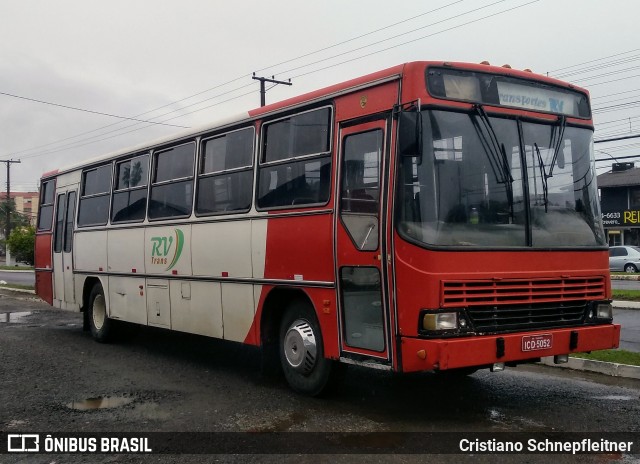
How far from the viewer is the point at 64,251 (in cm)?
1362

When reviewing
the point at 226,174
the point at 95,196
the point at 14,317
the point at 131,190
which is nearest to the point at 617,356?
the point at 226,174

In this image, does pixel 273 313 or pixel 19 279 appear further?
pixel 19 279

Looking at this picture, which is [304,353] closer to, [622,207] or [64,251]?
[64,251]

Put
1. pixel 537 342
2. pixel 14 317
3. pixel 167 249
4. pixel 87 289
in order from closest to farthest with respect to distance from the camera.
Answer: pixel 537 342 < pixel 167 249 < pixel 87 289 < pixel 14 317

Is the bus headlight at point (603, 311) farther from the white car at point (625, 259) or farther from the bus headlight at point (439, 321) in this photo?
the white car at point (625, 259)

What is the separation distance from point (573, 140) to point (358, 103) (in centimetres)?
231

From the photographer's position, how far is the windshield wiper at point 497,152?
6.51m

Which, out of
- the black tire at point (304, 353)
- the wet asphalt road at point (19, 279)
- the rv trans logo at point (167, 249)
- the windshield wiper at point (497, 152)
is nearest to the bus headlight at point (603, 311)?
the windshield wiper at point (497, 152)

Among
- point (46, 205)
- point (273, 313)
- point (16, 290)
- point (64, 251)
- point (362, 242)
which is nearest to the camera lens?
point (362, 242)

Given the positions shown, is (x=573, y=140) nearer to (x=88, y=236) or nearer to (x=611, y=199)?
(x=88, y=236)

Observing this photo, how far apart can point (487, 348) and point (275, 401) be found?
8.26ft

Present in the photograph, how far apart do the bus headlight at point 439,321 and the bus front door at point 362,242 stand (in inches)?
17.2

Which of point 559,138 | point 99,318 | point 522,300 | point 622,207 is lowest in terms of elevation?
point 99,318

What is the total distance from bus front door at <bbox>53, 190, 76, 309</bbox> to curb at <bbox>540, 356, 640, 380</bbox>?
8.92m
